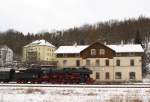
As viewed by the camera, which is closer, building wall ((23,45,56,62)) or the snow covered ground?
the snow covered ground

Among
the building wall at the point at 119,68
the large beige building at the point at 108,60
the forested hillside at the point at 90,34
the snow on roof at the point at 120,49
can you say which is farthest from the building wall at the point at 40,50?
the building wall at the point at 119,68

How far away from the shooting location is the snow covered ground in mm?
22689

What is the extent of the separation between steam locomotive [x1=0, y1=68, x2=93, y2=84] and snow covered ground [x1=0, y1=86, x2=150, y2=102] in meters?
12.0

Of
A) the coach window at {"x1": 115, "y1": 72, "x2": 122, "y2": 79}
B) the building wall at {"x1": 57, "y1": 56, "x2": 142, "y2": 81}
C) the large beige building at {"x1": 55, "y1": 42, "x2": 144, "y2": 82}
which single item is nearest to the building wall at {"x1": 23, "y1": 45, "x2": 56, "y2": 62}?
the large beige building at {"x1": 55, "y1": 42, "x2": 144, "y2": 82}

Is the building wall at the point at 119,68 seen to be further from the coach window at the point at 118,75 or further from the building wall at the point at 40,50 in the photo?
the building wall at the point at 40,50

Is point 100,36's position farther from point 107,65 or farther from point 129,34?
point 107,65

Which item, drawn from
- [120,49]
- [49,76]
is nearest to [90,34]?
[120,49]

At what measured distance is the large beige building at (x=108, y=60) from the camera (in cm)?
6041

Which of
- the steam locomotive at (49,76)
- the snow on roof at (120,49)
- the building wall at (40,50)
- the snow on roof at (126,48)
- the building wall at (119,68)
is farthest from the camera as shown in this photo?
the building wall at (40,50)

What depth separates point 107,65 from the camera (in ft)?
203

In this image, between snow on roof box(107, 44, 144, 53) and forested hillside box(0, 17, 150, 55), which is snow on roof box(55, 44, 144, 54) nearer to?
snow on roof box(107, 44, 144, 53)

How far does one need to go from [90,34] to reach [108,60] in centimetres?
11224

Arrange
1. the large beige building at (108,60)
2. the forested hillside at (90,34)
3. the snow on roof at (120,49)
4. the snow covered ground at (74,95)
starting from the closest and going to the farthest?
the snow covered ground at (74,95) → the large beige building at (108,60) → the snow on roof at (120,49) → the forested hillside at (90,34)

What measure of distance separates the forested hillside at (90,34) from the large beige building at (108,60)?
92970 mm
